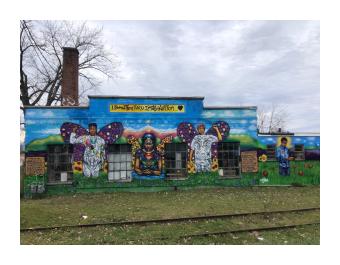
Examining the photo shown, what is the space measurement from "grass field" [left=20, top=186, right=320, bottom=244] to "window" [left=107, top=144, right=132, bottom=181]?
1.04 m

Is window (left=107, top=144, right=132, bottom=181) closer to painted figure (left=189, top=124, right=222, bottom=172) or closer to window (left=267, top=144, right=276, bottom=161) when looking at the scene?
painted figure (left=189, top=124, right=222, bottom=172)

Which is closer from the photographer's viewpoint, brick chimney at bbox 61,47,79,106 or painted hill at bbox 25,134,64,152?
painted hill at bbox 25,134,64,152

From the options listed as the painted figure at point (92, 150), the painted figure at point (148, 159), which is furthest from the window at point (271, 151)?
the painted figure at point (92, 150)

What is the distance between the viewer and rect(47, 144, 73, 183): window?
43.7 feet

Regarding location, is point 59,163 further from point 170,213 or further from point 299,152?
point 299,152

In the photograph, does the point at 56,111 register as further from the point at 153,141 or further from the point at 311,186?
the point at 311,186

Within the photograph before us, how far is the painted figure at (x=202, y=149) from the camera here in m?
14.0

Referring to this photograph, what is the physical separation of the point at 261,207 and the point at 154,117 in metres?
7.16

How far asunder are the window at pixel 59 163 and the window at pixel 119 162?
213 cm

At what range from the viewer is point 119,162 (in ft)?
45.0

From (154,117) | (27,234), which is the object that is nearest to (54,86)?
(154,117)

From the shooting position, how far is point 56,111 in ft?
43.9

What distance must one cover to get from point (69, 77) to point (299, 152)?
15.2 meters

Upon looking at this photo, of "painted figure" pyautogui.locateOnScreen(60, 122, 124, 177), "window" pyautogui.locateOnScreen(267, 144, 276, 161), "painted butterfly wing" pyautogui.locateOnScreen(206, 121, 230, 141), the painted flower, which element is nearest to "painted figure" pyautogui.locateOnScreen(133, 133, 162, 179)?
"painted figure" pyautogui.locateOnScreen(60, 122, 124, 177)
